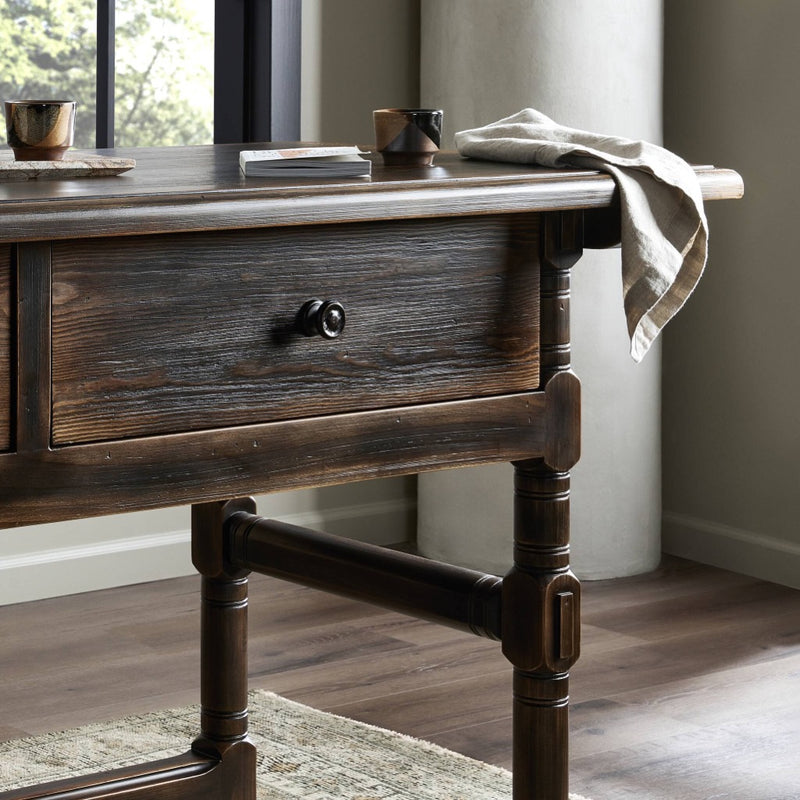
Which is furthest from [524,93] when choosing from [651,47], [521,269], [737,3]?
[521,269]

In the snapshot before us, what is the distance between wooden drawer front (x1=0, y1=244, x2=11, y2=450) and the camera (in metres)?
1.19

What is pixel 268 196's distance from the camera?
128 cm

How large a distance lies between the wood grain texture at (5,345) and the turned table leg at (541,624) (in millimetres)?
585

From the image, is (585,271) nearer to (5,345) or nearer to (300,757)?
(300,757)

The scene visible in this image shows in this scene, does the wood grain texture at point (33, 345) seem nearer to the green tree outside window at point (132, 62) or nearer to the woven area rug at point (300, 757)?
the woven area rug at point (300, 757)

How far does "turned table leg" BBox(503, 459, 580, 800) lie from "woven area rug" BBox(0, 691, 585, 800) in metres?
0.61

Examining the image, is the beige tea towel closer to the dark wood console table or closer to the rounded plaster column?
the dark wood console table

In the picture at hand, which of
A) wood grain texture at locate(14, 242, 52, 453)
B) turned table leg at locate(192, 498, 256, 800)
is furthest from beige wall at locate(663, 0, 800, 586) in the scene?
wood grain texture at locate(14, 242, 52, 453)

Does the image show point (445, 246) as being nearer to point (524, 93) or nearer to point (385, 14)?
point (524, 93)

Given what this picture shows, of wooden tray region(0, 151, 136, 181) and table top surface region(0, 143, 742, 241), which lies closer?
table top surface region(0, 143, 742, 241)

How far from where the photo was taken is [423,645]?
2996mm

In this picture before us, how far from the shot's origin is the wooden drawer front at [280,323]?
1.24 m

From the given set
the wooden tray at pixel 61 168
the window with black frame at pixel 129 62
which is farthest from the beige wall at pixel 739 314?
the window with black frame at pixel 129 62

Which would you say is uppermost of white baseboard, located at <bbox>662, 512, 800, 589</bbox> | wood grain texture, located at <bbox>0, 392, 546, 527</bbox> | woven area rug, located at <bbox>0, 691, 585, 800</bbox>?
wood grain texture, located at <bbox>0, 392, 546, 527</bbox>
